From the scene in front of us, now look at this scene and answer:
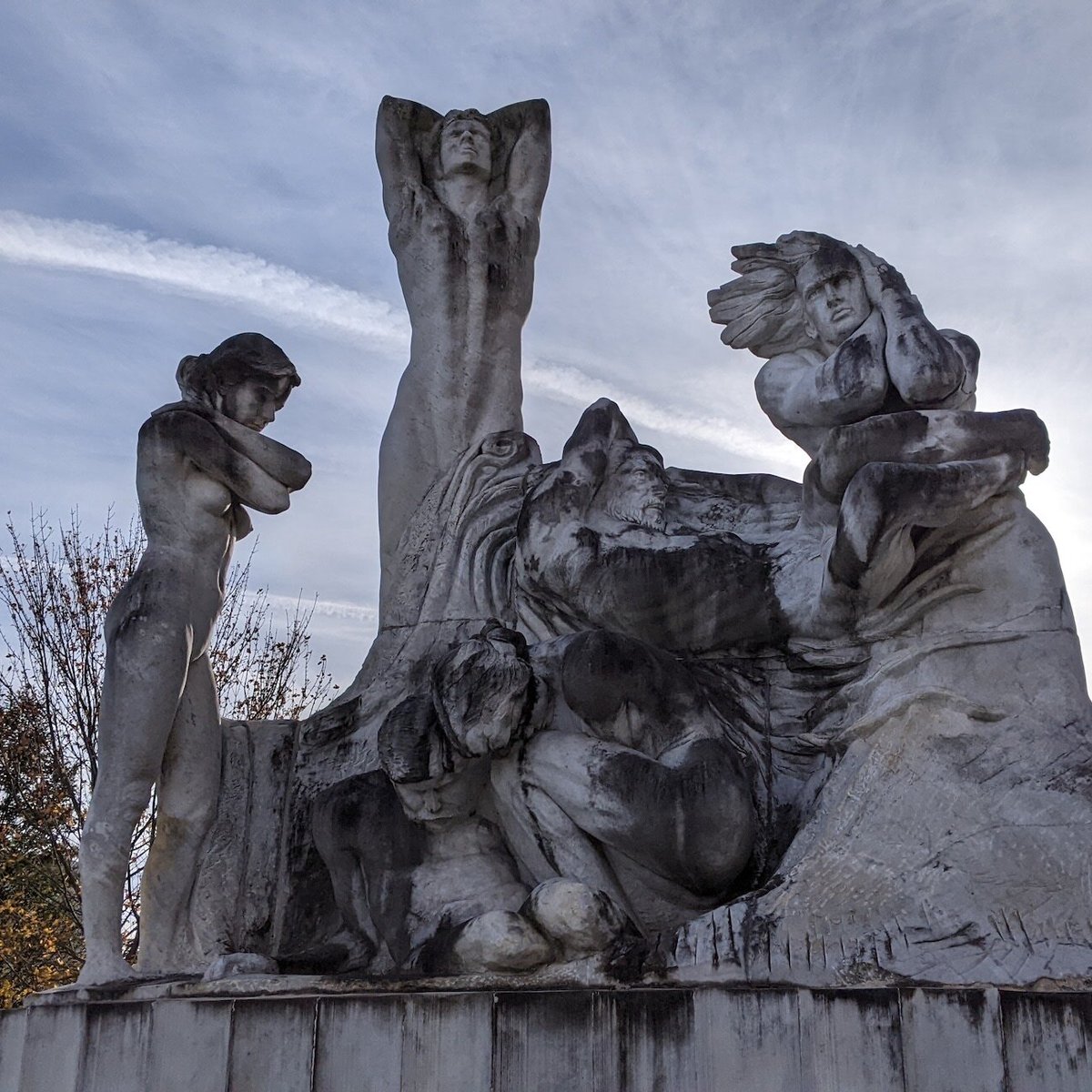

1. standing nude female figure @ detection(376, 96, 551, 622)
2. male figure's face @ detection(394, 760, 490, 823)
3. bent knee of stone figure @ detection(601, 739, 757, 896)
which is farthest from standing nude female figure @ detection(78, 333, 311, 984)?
bent knee of stone figure @ detection(601, 739, 757, 896)

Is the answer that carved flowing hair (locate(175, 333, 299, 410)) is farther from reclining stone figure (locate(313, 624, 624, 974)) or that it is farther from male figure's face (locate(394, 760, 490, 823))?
male figure's face (locate(394, 760, 490, 823))

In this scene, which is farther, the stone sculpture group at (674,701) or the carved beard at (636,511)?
the carved beard at (636,511)

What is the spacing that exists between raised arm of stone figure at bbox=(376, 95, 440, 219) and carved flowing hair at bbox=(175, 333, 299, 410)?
138 centimetres

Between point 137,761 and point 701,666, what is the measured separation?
79.1 inches

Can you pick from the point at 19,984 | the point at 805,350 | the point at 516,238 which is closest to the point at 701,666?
the point at 805,350

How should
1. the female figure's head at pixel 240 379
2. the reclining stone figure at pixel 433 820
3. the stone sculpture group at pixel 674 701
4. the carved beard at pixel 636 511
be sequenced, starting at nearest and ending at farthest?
1. the stone sculpture group at pixel 674 701
2. the reclining stone figure at pixel 433 820
3. the carved beard at pixel 636 511
4. the female figure's head at pixel 240 379

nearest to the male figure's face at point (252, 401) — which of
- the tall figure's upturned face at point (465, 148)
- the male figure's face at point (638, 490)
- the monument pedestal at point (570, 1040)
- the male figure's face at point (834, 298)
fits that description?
the male figure's face at point (638, 490)

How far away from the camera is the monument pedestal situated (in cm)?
345

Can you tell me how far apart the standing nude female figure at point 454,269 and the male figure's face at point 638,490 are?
0.87 metres

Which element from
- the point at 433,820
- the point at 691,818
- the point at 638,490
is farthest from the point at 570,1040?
the point at 638,490

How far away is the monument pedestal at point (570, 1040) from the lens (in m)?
3.45

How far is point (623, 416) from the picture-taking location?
575cm

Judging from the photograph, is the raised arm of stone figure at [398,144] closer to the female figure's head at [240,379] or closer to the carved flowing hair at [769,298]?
the female figure's head at [240,379]

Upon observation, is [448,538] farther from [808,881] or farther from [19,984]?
[19,984]
